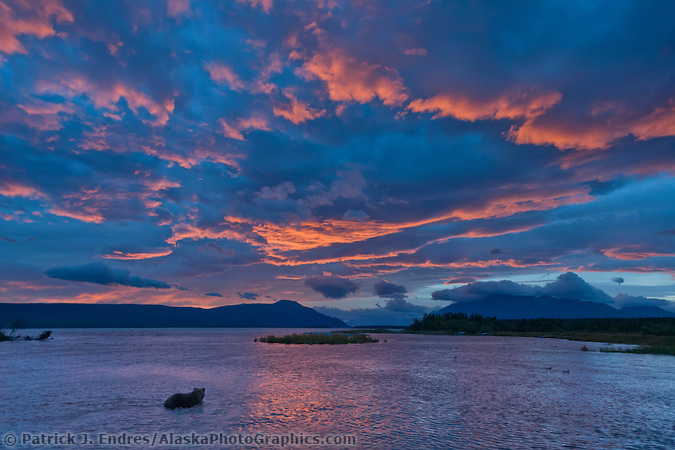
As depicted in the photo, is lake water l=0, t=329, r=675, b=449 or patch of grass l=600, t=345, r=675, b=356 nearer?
lake water l=0, t=329, r=675, b=449

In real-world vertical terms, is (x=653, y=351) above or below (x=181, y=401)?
above

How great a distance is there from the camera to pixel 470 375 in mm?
53219

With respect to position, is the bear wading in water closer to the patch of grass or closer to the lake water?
the lake water

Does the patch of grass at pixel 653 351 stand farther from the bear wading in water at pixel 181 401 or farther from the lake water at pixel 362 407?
the bear wading in water at pixel 181 401

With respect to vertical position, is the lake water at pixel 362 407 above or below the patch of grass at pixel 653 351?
below

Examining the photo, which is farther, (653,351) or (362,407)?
(653,351)

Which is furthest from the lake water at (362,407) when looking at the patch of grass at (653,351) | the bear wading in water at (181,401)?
the patch of grass at (653,351)

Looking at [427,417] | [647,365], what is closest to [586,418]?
[427,417]

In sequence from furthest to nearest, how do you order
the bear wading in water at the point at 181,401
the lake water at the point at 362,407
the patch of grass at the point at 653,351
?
the patch of grass at the point at 653,351 → the bear wading in water at the point at 181,401 → the lake water at the point at 362,407

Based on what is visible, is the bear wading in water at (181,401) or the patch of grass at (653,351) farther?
the patch of grass at (653,351)

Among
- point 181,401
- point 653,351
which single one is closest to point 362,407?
point 181,401

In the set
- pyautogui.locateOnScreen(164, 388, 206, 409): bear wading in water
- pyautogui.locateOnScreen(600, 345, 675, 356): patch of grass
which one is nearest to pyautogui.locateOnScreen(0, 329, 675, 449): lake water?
pyautogui.locateOnScreen(164, 388, 206, 409): bear wading in water

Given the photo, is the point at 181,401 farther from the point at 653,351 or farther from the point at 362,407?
the point at 653,351

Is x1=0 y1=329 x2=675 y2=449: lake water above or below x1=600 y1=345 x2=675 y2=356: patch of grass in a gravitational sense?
below
